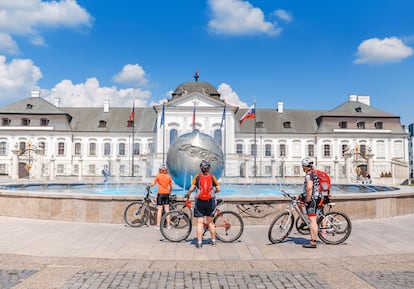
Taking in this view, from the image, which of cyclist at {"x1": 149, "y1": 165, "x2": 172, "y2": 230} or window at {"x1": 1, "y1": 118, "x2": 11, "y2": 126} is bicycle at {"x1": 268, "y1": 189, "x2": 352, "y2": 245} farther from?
window at {"x1": 1, "y1": 118, "x2": 11, "y2": 126}

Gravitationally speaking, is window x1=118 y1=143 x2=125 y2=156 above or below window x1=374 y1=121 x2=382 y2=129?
below

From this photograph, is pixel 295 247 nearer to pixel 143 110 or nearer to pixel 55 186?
pixel 55 186

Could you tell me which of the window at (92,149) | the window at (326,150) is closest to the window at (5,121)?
the window at (92,149)

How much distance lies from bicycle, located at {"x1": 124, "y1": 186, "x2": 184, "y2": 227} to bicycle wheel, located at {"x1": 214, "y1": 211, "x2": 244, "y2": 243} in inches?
64.6

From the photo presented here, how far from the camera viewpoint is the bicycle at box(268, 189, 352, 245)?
718cm

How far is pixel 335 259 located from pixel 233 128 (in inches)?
1839

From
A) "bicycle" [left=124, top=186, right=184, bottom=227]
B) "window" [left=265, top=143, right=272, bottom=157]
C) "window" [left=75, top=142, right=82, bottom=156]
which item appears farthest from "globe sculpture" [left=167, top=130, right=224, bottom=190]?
"window" [left=75, top=142, right=82, bottom=156]

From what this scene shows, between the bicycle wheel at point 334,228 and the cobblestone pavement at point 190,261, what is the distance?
211 millimetres

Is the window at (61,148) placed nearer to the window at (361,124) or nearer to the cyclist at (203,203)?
the window at (361,124)

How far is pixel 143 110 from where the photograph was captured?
60031 millimetres

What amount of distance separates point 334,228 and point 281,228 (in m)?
1.07

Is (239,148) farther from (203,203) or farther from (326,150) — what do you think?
(203,203)

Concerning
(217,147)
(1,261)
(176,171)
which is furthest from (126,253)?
(217,147)

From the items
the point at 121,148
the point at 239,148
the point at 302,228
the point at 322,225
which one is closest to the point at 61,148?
the point at 121,148
